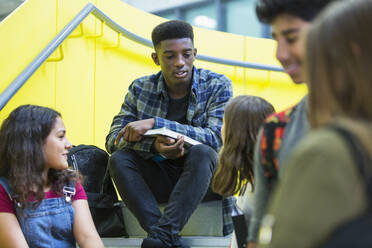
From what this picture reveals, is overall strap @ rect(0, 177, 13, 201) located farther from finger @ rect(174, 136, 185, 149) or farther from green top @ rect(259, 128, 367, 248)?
green top @ rect(259, 128, 367, 248)

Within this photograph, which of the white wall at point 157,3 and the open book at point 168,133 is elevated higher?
the white wall at point 157,3

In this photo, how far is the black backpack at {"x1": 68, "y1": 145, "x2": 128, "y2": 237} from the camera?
2.70 metres

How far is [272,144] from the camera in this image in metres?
1.19

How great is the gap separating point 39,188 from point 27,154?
0.14 meters

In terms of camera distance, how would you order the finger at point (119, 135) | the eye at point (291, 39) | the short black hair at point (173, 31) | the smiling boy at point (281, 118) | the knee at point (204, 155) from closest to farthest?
the smiling boy at point (281, 118) → the eye at point (291, 39) → the knee at point (204, 155) → the finger at point (119, 135) → the short black hair at point (173, 31)

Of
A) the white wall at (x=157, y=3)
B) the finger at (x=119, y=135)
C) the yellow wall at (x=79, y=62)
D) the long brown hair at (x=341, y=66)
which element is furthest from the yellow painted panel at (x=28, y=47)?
the white wall at (x=157, y=3)

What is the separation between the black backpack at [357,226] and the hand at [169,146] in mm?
1824

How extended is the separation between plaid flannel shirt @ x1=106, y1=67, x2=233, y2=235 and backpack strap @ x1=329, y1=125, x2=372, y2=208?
193cm

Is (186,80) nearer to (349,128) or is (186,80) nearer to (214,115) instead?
(214,115)

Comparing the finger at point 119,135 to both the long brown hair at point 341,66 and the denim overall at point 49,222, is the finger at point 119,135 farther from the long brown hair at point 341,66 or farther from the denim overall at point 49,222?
the long brown hair at point 341,66

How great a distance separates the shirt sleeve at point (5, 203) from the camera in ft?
6.40

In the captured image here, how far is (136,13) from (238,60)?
1355mm

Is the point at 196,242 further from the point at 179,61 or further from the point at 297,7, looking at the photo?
the point at 297,7

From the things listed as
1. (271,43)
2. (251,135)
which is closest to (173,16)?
(271,43)
